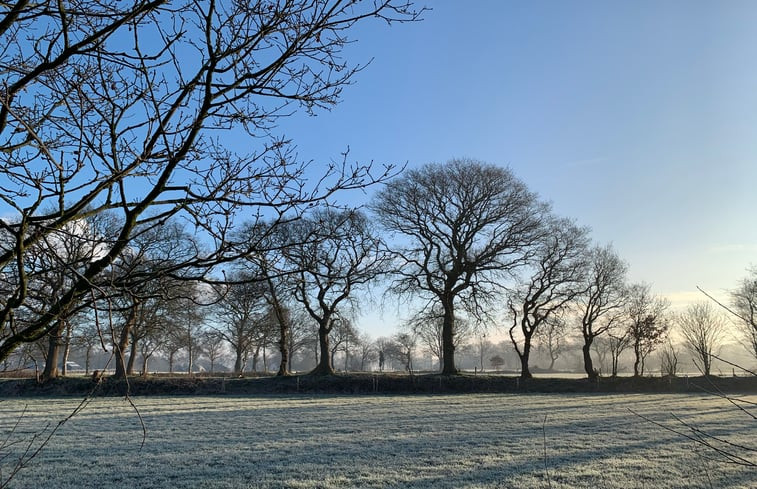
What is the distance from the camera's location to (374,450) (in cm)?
1114

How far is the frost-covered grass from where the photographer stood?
8.61m

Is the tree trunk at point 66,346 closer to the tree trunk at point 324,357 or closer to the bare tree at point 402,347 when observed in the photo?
the tree trunk at point 324,357

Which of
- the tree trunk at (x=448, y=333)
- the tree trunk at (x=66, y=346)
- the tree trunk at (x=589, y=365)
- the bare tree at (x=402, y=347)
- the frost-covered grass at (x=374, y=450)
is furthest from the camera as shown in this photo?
the bare tree at (x=402, y=347)

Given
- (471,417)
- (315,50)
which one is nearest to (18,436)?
(471,417)

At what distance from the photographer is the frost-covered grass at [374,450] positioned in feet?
28.3

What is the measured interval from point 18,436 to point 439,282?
22.1 metres

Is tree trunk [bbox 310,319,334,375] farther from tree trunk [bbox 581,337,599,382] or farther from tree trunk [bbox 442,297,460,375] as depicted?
tree trunk [bbox 581,337,599,382]

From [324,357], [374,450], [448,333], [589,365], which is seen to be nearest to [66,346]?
[374,450]

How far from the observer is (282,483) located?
8.29 metres

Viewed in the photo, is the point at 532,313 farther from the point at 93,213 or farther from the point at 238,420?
the point at 93,213

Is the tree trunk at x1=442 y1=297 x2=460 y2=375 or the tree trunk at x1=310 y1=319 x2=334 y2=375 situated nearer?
the tree trunk at x1=442 y1=297 x2=460 y2=375

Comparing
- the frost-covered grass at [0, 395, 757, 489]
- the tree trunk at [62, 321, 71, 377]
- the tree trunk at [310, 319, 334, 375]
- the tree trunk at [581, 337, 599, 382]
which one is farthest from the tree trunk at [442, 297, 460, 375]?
the tree trunk at [62, 321, 71, 377]

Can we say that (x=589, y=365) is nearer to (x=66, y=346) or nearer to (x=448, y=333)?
(x=448, y=333)

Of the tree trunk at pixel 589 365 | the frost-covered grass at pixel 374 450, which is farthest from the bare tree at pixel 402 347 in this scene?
the frost-covered grass at pixel 374 450
